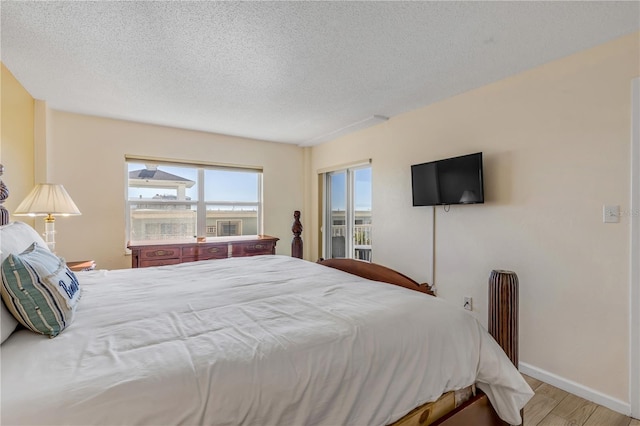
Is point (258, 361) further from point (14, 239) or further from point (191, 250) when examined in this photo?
point (191, 250)

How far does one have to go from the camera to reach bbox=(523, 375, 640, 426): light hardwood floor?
5.89 ft

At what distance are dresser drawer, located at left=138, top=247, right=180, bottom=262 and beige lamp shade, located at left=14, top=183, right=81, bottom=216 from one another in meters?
0.91

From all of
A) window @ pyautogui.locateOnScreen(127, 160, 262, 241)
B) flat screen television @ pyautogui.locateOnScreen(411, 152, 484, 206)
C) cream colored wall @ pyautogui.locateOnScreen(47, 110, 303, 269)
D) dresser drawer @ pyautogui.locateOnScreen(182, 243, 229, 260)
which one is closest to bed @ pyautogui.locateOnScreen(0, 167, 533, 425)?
flat screen television @ pyautogui.locateOnScreen(411, 152, 484, 206)

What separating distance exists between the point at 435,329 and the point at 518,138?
1943 millimetres

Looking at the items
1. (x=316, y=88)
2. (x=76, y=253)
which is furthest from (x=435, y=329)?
(x=76, y=253)

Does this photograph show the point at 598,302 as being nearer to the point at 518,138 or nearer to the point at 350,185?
the point at 518,138

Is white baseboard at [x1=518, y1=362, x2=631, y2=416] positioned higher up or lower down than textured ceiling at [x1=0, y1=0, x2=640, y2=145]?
lower down

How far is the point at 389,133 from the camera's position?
3.59 metres

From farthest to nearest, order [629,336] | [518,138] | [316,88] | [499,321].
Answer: [316,88]
[518,138]
[629,336]
[499,321]

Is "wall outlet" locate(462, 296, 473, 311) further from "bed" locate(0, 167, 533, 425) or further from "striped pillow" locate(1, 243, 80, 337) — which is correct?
"striped pillow" locate(1, 243, 80, 337)

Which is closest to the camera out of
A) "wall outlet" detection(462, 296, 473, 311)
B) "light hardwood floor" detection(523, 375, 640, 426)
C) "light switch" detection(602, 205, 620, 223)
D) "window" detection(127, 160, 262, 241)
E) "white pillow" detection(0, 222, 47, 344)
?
"white pillow" detection(0, 222, 47, 344)

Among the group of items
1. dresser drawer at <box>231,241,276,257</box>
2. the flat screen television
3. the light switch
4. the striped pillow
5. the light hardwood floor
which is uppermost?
the flat screen television

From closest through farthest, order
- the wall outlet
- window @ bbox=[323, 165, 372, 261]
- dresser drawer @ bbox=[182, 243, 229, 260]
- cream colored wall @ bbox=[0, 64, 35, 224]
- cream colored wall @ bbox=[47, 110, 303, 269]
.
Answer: cream colored wall @ bbox=[0, 64, 35, 224] < the wall outlet < cream colored wall @ bbox=[47, 110, 303, 269] < dresser drawer @ bbox=[182, 243, 229, 260] < window @ bbox=[323, 165, 372, 261]

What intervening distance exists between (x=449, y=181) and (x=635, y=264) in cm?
136
